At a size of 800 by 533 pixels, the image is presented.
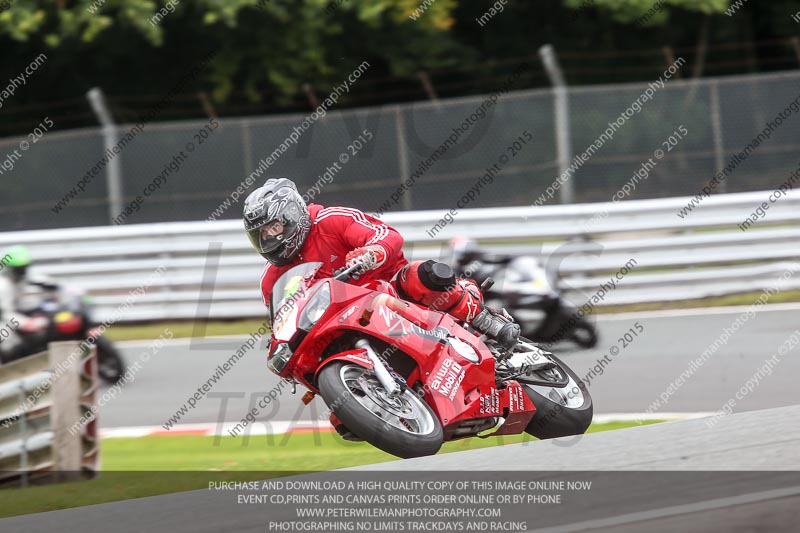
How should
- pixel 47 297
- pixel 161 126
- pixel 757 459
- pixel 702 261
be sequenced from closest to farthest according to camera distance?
pixel 757 459 → pixel 47 297 → pixel 702 261 → pixel 161 126

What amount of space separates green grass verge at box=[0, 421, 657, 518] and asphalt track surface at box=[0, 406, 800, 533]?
116 centimetres

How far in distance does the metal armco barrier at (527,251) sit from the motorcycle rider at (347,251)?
4.79 metres

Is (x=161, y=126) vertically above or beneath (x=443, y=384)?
beneath

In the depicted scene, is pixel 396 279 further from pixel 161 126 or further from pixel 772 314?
pixel 161 126

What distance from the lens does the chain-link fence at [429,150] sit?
14.2 m

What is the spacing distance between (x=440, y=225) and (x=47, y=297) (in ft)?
14.3

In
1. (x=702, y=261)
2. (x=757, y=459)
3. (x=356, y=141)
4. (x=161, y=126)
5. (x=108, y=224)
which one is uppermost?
(x=757, y=459)

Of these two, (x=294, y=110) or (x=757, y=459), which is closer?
(x=757, y=459)

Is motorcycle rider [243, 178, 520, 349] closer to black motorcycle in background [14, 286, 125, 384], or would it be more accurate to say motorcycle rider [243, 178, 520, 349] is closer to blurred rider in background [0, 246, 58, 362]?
black motorcycle in background [14, 286, 125, 384]

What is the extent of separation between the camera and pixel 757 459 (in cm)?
456

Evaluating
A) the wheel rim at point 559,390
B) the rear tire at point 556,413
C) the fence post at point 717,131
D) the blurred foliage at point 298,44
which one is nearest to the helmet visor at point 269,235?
the wheel rim at point 559,390

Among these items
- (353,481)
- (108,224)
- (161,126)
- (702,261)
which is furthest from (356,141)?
(353,481)

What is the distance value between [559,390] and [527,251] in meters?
5.03

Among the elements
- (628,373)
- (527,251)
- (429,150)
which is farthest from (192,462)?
(429,150)
